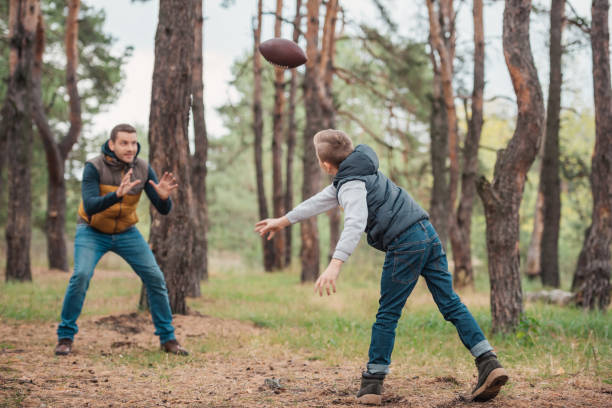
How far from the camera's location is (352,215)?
3971 millimetres

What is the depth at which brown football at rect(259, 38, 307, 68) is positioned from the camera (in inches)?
235

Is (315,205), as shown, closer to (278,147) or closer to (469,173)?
(469,173)

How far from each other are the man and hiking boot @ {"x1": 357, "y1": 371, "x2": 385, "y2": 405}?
2538 mm

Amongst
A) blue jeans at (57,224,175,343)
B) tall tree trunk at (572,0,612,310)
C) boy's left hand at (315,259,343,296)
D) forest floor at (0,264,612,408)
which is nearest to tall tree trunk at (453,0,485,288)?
tall tree trunk at (572,0,612,310)

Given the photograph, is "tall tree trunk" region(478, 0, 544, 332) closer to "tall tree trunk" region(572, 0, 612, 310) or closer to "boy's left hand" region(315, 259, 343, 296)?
"tall tree trunk" region(572, 0, 612, 310)

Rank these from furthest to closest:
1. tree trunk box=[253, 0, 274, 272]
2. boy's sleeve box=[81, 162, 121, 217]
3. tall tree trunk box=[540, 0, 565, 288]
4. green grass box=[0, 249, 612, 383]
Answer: tree trunk box=[253, 0, 274, 272], tall tree trunk box=[540, 0, 565, 288], green grass box=[0, 249, 612, 383], boy's sleeve box=[81, 162, 121, 217]

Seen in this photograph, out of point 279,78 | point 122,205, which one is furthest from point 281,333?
point 279,78

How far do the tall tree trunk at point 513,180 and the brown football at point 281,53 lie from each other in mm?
2562

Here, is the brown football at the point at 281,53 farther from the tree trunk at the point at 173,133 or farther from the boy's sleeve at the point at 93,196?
the tree trunk at the point at 173,133

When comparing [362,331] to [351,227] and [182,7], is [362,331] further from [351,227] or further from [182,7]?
[182,7]

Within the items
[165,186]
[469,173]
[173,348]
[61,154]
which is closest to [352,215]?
[165,186]

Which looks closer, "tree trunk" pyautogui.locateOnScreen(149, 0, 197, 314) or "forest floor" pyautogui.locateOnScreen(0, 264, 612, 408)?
"forest floor" pyautogui.locateOnScreen(0, 264, 612, 408)

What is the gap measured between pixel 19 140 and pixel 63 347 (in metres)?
8.27

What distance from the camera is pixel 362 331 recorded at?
→ 7348mm
